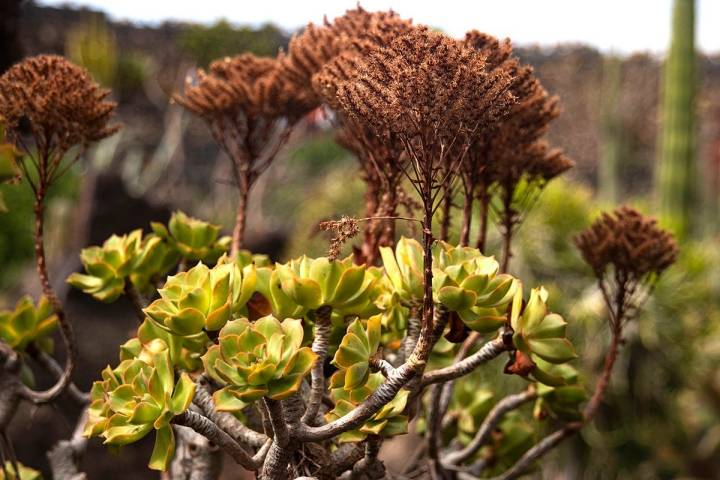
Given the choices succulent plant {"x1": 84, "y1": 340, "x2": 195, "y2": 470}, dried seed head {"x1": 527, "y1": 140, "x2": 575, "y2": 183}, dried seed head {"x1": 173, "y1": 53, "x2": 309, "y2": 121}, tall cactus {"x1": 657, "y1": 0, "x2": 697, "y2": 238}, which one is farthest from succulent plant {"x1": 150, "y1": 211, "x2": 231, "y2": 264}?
tall cactus {"x1": 657, "y1": 0, "x2": 697, "y2": 238}

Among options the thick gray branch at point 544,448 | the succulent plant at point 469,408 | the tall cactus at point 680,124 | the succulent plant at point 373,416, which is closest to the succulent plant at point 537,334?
the succulent plant at point 373,416

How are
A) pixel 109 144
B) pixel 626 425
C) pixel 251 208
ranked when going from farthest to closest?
1. pixel 251 208
2. pixel 109 144
3. pixel 626 425

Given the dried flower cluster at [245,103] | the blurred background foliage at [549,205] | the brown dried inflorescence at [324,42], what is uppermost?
the brown dried inflorescence at [324,42]

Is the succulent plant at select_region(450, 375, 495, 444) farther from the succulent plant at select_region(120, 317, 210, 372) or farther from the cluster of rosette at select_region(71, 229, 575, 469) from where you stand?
the succulent plant at select_region(120, 317, 210, 372)

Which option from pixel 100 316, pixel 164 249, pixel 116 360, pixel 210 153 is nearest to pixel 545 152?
pixel 164 249

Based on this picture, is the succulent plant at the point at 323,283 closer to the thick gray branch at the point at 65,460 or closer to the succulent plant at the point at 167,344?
the succulent plant at the point at 167,344

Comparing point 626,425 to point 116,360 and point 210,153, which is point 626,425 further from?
point 210,153
